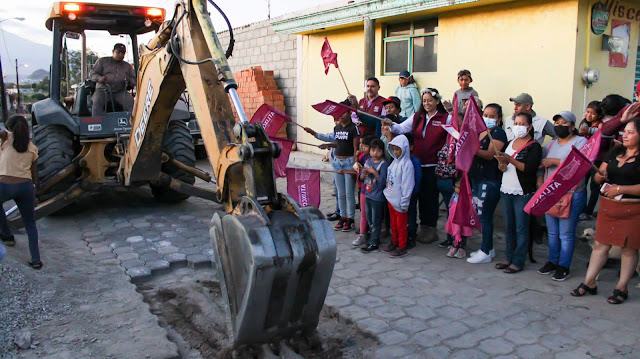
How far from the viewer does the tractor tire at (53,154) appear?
7.28 m

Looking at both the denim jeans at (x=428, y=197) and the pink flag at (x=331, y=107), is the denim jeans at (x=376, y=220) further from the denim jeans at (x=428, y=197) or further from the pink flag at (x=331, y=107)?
the pink flag at (x=331, y=107)

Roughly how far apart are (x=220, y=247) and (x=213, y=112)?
3.50ft

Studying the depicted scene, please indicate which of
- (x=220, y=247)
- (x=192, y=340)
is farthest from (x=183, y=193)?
(x=220, y=247)

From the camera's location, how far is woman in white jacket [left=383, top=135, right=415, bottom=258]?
6117 mm

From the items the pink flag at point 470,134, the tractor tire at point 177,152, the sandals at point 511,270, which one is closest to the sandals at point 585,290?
the sandals at point 511,270

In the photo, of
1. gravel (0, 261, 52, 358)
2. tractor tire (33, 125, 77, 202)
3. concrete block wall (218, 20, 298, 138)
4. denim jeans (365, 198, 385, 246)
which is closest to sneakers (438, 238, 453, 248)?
denim jeans (365, 198, 385, 246)

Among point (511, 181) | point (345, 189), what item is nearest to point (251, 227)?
point (511, 181)

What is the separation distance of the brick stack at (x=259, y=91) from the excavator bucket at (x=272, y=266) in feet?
30.7

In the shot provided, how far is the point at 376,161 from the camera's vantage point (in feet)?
21.1

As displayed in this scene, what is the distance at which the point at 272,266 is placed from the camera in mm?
3057

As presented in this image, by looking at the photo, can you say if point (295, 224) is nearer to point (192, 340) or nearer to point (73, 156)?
point (192, 340)

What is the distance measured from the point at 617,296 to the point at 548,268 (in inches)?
32.5

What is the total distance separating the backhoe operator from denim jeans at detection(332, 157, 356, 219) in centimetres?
333

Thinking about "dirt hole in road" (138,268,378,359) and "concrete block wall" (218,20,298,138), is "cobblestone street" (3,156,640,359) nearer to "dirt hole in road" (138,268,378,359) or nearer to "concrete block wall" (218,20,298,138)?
"dirt hole in road" (138,268,378,359)
